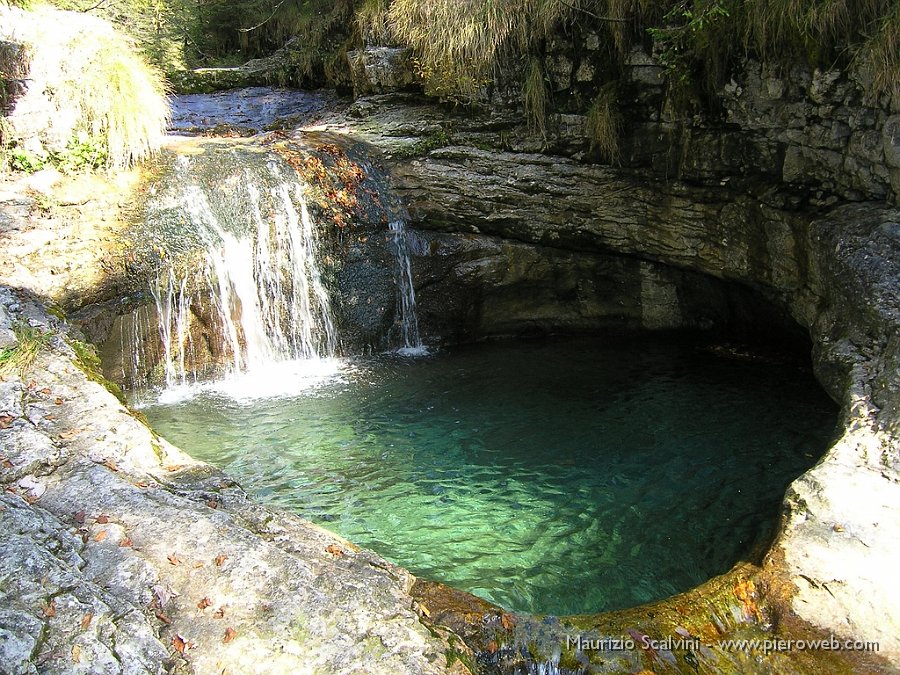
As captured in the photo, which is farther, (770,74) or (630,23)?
(630,23)

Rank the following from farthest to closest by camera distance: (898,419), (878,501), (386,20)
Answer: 1. (386,20)
2. (898,419)
3. (878,501)

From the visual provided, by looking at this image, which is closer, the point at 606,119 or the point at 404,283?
the point at 606,119

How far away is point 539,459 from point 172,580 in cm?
322

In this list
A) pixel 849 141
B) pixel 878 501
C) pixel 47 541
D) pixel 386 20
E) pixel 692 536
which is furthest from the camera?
pixel 386 20

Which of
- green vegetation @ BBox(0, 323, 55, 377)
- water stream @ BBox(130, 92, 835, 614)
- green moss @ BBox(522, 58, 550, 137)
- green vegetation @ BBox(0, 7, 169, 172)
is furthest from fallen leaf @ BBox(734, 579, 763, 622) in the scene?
green vegetation @ BBox(0, 7, 169, 172)

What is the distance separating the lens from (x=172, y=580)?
2.82 m

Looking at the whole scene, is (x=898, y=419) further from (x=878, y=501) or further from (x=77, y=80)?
(x=77, y=80)

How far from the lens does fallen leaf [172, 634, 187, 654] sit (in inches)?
98.8

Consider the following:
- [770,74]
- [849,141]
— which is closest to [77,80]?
[770,74]

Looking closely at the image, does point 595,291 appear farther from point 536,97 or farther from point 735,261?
point 536,97

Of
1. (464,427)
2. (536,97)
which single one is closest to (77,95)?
(536,97)

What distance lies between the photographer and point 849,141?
5613mm

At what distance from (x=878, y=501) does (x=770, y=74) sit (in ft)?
14.1

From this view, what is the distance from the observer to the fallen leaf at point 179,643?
2510 mm
